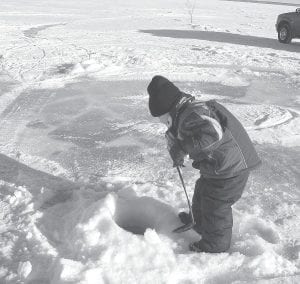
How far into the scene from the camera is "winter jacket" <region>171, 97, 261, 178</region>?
261 cm

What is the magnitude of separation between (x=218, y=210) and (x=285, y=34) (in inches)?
374

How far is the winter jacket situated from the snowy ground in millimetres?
562

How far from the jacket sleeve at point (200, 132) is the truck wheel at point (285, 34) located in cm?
943

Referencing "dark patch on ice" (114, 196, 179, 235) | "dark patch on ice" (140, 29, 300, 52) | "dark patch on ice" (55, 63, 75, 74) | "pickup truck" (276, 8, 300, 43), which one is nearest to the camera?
"dark patch on ice" (114, 196, 179, 235)

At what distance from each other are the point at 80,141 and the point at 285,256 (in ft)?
8.67

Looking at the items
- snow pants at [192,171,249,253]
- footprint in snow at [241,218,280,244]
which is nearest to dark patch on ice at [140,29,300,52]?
footprint in snow at [241,218,280,244]

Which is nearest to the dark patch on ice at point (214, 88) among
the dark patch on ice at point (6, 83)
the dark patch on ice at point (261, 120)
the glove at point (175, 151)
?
the dark patch on ice at point (261, 120)

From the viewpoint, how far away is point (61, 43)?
1017 centimetres

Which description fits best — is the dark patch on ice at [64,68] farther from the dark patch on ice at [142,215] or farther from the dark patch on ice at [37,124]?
the dark patch on ice at [142,215]

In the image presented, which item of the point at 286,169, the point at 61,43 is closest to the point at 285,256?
the point at 286,169

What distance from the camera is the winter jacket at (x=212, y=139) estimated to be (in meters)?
2.61

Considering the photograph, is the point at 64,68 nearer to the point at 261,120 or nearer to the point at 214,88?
the point at 214,88

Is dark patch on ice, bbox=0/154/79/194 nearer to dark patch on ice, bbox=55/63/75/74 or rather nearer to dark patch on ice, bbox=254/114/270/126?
dark patch on ice, bbox=254/114/270/126

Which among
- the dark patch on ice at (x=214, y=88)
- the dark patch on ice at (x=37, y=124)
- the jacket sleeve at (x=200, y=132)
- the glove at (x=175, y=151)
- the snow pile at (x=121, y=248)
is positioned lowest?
the dark patch on ice at (x=214, y=88)
